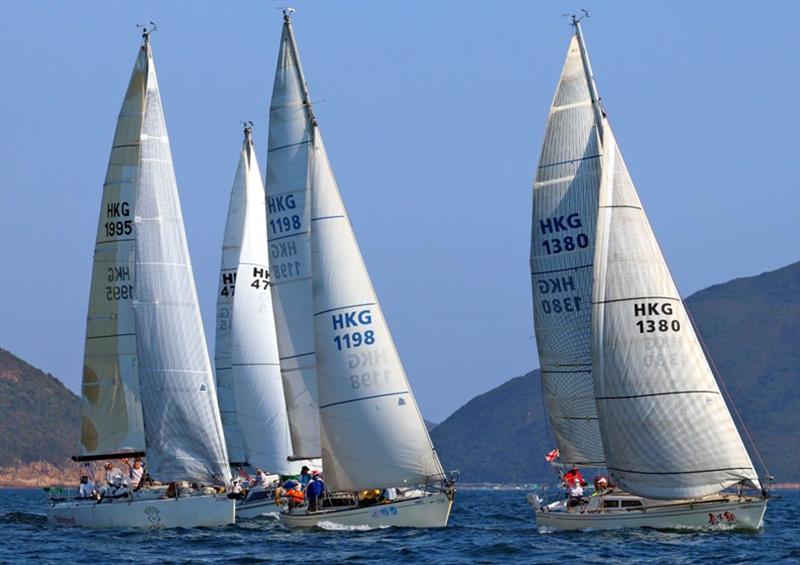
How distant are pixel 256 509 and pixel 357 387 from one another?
11817mm

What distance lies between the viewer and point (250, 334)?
57250mm

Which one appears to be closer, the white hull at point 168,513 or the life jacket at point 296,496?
the life jacket at point 296,496

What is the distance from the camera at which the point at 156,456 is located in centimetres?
4947

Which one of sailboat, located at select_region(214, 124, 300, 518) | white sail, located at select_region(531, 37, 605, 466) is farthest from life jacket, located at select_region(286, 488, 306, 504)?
white sail, located at select_region(531, 37, 605, 466)

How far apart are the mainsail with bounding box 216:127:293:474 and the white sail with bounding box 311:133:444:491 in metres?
10.9

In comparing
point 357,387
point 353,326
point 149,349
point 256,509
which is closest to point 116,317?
point 149,349

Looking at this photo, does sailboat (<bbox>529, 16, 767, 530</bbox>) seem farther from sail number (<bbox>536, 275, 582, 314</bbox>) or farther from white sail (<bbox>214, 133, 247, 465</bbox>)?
white sail (<bbox>214, 133, 247, 465</bbox>)

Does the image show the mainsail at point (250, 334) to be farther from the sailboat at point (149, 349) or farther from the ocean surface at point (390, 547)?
the ocean surface at point (390, 547)

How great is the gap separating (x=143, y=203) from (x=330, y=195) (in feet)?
24.2

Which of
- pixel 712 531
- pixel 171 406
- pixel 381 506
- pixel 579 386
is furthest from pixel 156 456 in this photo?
pixel 712 531

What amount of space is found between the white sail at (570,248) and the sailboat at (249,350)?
11.8 meters

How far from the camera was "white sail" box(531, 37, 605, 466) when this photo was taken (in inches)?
1809

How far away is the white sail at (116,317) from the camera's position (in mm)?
52812

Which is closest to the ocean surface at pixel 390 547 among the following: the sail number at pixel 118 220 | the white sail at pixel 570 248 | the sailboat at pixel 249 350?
the white sail at pixel 570 248
